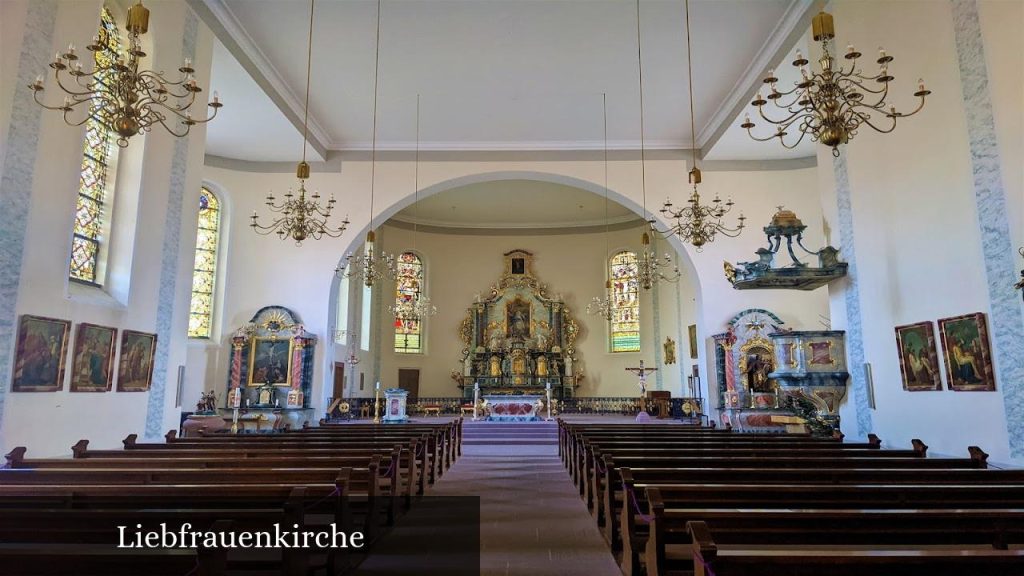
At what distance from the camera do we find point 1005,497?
136 inches

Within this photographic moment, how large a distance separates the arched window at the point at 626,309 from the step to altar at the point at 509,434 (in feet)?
21.7

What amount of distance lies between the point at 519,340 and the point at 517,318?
918 millimetres

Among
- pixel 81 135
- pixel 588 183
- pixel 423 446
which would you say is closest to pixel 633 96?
pixel 588 183

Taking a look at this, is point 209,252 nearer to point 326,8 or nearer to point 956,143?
point 326,8

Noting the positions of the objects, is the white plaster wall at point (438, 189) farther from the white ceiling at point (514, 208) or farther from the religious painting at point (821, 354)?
the religious painting at point (821, 354)

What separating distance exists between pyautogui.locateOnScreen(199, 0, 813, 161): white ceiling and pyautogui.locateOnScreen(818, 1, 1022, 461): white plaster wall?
2647 millimetres

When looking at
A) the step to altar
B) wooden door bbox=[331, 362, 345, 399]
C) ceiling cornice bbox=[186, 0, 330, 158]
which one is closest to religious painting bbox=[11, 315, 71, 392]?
ceiling cornice bbox=[186, 0, 330, 158]

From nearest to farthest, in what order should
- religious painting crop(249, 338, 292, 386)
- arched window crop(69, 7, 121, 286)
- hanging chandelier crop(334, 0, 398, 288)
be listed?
arched window crop(69, 7, 121, 286) < hanging chandelier crop(334, 0, 398, 288) < religious painting crop(249, 338, 292, 386)

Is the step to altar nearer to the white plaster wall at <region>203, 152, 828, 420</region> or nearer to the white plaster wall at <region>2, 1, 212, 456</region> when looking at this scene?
the white plaster wall at <region>203, 152, 828, 420</region>

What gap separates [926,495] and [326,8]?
388 inches

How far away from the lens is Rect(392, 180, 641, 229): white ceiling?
63.2 feet

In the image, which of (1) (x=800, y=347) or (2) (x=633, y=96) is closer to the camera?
(1) (x=800, y=347)

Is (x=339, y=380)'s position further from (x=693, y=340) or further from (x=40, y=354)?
(x=40, y=354)

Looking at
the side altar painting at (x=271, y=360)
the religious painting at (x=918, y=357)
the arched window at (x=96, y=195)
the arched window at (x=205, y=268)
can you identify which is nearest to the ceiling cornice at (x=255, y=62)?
the arched window at (x=96, y=195)
